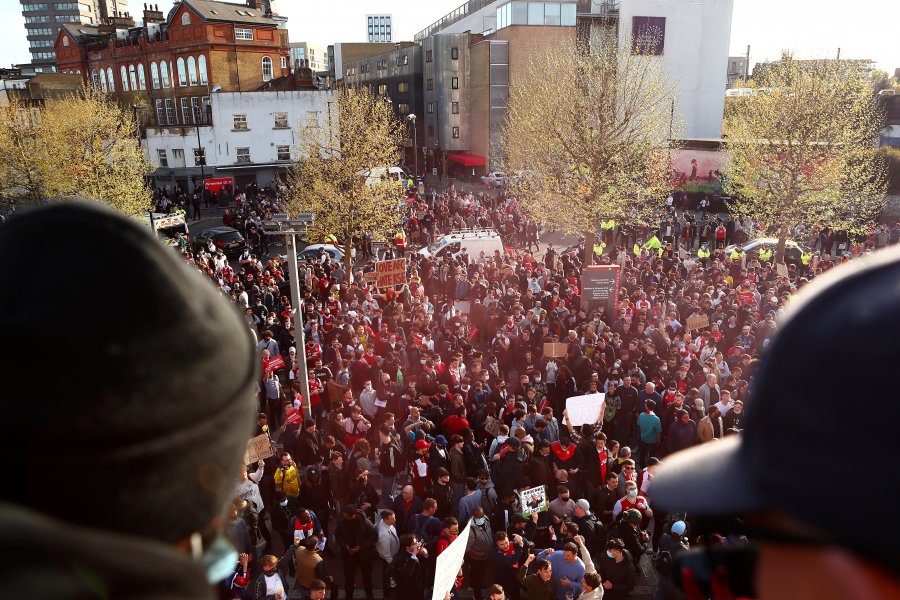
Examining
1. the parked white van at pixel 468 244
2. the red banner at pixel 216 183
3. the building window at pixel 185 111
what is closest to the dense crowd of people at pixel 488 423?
the parked white van at pixel 468 244

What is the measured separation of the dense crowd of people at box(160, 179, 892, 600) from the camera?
765 centimetres

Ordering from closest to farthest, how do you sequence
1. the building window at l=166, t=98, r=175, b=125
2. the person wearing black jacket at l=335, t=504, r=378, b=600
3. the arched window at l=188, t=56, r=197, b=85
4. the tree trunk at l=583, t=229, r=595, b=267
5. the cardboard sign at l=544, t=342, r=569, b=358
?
the person wearing black jacket at l=335, t=504, r=378, b=600, the cardboard sign at l=544, t=342, r=569, b=358, the tree trunk at l=583, t=229, r=595, b=267, the arched window at l=188, t=56, r=197, b=85, the building window at l=166, t=98, r=175, b=125

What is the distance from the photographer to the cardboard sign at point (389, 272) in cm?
1650

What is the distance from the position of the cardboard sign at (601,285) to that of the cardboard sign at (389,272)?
15.3ft

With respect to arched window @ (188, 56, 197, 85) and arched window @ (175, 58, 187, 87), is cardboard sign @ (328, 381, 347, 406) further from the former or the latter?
arched window @ (175, 58, 187, 87)

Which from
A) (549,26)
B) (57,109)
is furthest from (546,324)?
(549,26)

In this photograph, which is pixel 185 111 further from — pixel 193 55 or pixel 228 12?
pixel 228 12

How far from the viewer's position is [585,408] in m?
10.1

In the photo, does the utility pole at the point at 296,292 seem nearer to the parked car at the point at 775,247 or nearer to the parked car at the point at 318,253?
the parked car at the point at 318,253

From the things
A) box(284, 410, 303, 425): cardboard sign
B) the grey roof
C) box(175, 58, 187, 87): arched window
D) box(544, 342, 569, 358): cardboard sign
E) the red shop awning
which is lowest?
box(284, 410, 303, 425): cardboard sign

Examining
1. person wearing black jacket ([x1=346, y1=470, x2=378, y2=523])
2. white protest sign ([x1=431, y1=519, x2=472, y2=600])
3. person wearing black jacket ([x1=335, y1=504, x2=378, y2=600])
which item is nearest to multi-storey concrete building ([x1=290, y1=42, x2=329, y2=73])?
person wearing black jacket ([x1=346, y1=470, x2=378, y2=523])

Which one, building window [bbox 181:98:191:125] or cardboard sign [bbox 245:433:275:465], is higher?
building window [bbox 181:98:191:125]

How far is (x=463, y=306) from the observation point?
18.0 metres

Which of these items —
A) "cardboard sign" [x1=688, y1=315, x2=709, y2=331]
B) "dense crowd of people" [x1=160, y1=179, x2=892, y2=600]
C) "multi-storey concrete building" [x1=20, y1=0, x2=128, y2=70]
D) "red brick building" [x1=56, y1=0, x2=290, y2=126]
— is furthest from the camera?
"multi-storey concrete building" [x1=20, y1=0, x2=128, y2=70]
